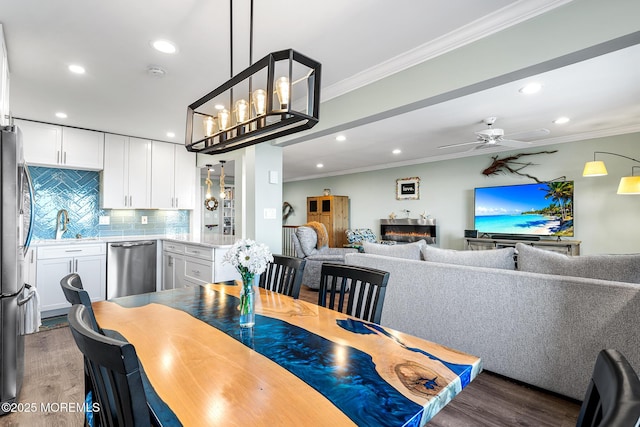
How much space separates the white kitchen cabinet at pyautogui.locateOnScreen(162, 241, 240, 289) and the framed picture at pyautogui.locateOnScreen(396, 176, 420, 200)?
477cm

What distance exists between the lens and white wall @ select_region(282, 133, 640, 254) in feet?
15.3

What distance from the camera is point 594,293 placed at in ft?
6.41

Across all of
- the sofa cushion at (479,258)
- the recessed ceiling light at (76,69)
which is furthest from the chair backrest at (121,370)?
the recessed ceiling light at (76,69)

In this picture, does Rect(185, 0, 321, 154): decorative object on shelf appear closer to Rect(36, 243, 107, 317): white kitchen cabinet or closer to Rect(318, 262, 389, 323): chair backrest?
Rect(318, 262, 389, 323): chair backrest

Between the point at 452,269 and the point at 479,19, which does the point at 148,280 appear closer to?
the point at 452,269

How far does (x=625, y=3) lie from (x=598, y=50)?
203mm

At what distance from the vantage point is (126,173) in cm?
451

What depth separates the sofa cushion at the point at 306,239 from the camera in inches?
205

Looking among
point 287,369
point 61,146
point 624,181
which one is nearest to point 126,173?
point 61,146

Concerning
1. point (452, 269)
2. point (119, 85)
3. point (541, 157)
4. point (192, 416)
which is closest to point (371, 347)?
point (192, 416)

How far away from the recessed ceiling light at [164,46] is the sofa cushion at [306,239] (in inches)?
131

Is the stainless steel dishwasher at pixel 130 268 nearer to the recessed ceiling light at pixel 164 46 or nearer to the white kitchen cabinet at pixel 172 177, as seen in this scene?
the white kitchen cabinet at pixel 172 177

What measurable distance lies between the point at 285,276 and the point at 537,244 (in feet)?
15.9

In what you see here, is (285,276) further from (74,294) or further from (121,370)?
(121,370)
